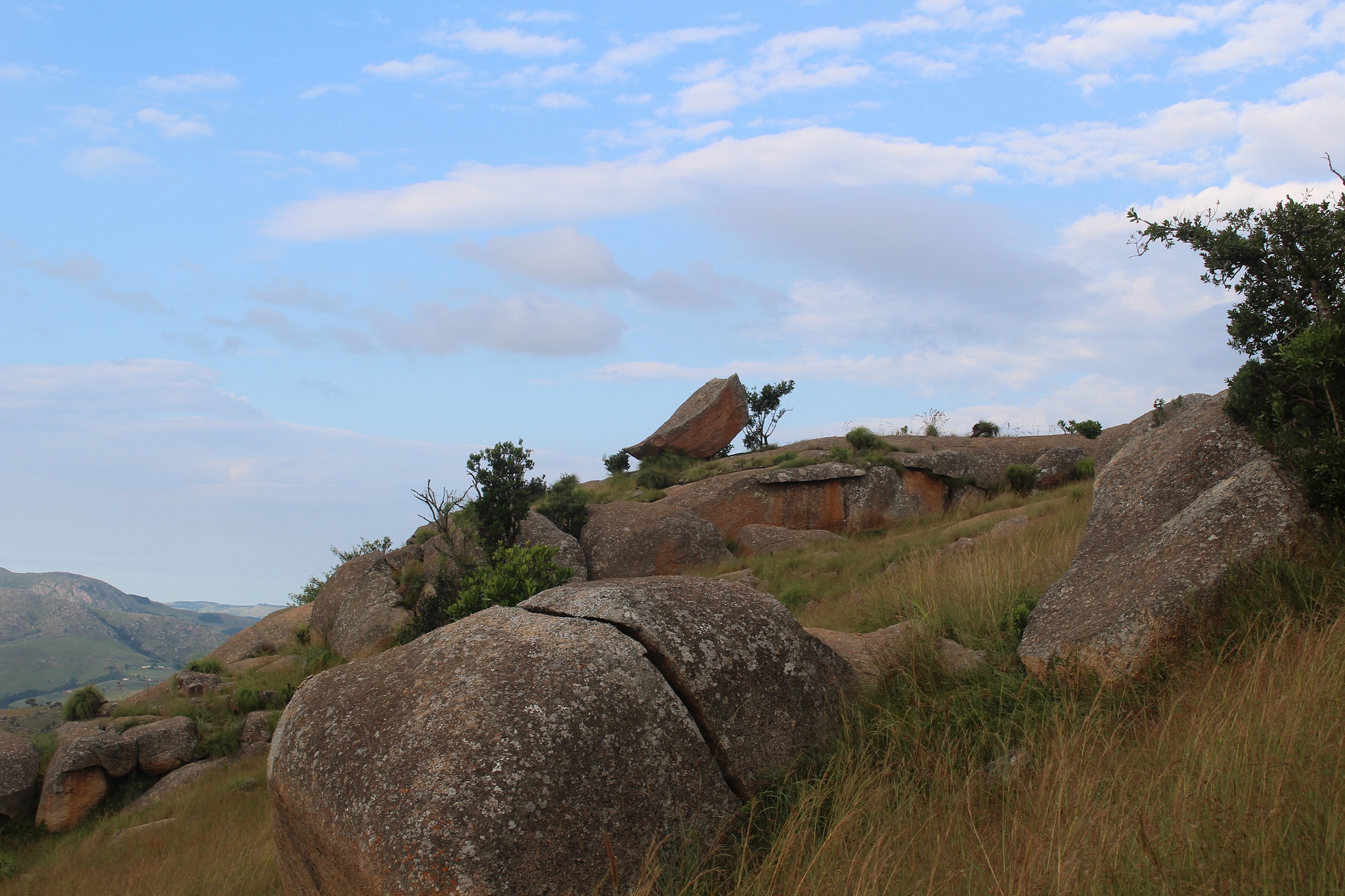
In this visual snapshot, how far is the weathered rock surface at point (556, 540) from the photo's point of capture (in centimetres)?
2032

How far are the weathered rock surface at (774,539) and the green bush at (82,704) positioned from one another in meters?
15.9

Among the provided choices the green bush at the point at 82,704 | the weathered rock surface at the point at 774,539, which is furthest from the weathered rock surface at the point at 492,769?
the green bush at the point at 82,704

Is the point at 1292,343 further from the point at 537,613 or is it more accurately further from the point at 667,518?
the point at 667,518

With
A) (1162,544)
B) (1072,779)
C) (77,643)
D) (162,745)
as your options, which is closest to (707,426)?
(162,745)

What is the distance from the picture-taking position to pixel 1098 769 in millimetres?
4457

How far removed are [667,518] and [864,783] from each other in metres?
17.4

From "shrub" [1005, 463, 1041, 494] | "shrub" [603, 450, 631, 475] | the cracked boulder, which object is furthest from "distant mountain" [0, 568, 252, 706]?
the cracked boulder

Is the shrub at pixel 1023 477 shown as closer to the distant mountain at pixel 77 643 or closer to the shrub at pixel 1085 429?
the shrub at pixel 1085 429

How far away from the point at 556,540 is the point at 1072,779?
56.4 ft

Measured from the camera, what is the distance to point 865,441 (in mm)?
27953

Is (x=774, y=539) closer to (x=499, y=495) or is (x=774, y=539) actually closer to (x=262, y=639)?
(x=499, y=495)

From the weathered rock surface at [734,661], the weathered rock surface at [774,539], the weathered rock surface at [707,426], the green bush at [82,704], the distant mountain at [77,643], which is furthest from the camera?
the distant mountain at [77,643]

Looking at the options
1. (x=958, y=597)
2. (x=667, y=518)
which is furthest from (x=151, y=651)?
(x=958, y=597)

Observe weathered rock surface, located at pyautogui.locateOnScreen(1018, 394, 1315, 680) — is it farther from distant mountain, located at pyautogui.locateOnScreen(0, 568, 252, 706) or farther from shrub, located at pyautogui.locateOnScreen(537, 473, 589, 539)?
distant mountain, located at pyautogui.locateOnScreen(0, 568, 252, 706)
